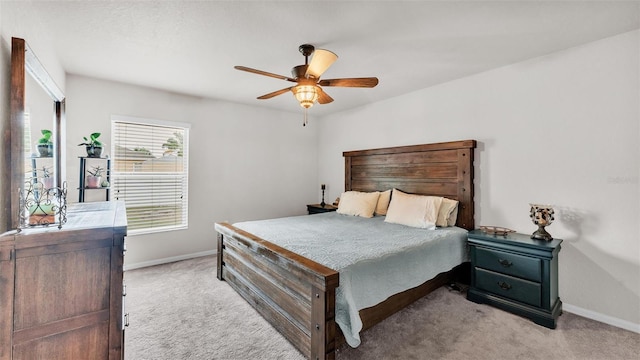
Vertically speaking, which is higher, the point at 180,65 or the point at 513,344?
the point at 180,65

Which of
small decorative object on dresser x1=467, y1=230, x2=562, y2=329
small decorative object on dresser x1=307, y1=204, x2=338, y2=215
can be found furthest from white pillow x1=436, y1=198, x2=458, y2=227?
small decorative object on dresser x1=307, y1=204, x2=338, y2=215

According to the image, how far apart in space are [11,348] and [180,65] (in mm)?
2667

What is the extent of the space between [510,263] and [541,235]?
15.7 inches

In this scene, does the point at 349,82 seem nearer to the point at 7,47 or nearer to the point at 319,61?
the point at 319,61

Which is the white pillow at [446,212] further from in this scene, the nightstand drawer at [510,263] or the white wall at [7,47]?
the white wall at [7,47]

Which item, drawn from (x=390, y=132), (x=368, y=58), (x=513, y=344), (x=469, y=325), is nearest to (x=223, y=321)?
(x=469, y=325)

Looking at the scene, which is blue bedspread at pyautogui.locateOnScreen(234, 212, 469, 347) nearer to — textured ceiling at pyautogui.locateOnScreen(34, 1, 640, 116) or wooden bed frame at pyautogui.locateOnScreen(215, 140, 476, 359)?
wooden bed frame at pyautogui.locateOnScreen(215, 140, 476, 359)

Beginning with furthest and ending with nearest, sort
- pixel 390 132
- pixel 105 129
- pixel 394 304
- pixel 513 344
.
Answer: pixel 390 132, pixel 105 129, pixel 394 304, pixel 513 344

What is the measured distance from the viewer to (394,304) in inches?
92.0

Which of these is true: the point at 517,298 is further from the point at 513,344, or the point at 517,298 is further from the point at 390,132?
the point at 390,132

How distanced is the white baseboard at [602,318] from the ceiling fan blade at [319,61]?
3.17 meters

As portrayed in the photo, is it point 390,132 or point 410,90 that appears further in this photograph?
point 390,132

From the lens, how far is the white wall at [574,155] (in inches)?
92.3

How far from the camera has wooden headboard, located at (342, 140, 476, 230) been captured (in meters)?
3.29
